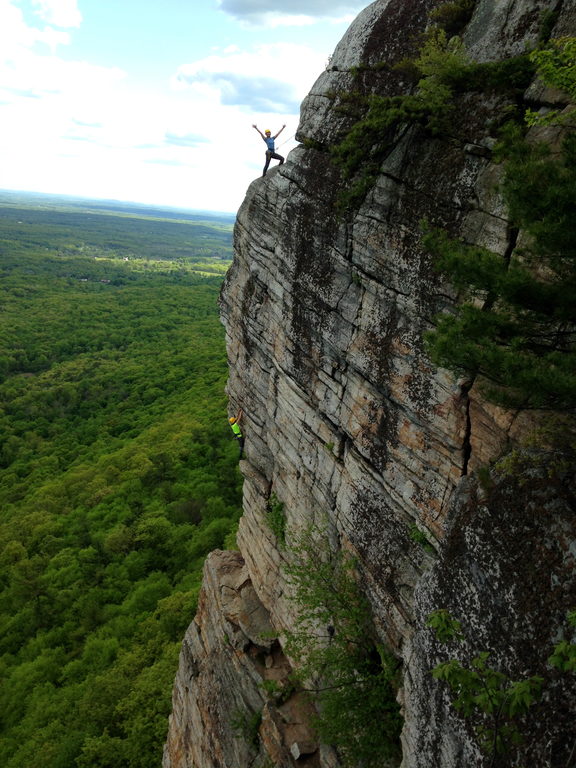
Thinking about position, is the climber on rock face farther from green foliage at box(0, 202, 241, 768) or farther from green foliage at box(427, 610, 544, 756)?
green foliage at box(0, 202, 241, 768)

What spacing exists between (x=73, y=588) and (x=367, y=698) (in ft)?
93.3

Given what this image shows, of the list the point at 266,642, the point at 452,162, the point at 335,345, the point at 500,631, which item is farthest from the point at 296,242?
the point at 266,642

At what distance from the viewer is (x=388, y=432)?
9172 mm

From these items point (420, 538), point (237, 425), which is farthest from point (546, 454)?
point (237, 425)

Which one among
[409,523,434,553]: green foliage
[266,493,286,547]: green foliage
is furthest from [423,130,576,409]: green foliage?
[266,493,286,547]: green foliage

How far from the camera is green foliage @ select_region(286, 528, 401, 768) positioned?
9.37 m

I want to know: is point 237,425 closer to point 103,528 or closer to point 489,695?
point 489,695

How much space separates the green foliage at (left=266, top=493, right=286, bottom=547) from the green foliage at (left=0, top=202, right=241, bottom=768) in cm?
1388

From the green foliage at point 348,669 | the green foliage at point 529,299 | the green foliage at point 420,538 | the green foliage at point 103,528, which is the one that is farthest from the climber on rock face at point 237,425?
the green foliage at point 103,528

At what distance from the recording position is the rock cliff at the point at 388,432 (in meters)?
6.01

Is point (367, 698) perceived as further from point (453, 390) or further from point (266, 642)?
point (453, 390)

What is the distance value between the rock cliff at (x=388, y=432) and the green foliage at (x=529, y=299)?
133cm

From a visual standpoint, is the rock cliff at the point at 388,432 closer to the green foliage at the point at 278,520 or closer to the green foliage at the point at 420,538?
the green foliage at the point at 420,538

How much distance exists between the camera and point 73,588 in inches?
1275
